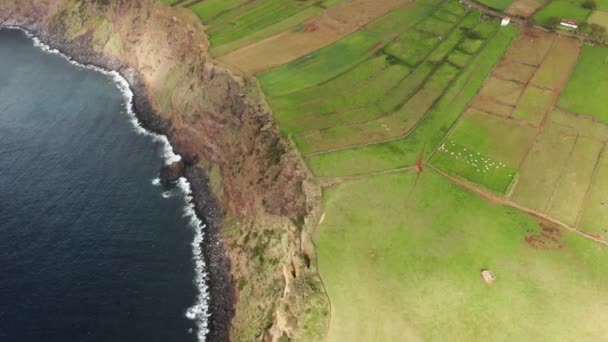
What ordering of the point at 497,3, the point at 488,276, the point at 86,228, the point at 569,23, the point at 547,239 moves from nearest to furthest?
the point at 488,276 → the point at 547,239 → the point at 86,228 → the point at 569,23 → the point at 497,3

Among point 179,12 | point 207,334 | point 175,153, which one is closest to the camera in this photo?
point 207,334

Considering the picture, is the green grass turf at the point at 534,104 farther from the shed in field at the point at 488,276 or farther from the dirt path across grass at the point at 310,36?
the dirt path across grass at the point at 310,36

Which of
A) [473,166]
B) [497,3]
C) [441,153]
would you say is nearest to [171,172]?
[441,153]

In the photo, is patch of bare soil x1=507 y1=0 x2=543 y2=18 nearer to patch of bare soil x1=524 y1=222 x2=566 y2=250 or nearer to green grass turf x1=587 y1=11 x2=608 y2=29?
green grass turf x1=587 y1=11 x2=608 y2=29

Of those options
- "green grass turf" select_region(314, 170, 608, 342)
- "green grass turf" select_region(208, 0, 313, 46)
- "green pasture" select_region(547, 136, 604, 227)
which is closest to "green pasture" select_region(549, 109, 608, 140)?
"green pasture" select_region(547, 136, 604, 227)

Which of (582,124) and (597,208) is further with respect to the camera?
(582,124)

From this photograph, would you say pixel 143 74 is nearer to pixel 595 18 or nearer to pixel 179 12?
pixel 179 12

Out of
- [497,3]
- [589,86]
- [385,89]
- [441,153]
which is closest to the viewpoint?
[441,153]

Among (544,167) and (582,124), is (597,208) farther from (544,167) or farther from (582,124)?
(582,124)

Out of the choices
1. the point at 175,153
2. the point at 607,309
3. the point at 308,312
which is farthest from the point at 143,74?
the point at 607,309
